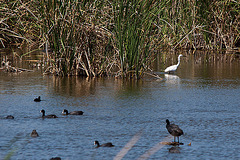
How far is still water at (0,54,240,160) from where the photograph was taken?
18.8ft

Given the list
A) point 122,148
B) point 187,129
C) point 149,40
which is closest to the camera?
point 122,148

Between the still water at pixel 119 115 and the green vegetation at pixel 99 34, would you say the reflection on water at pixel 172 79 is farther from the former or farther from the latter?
the green vegetation at pixel 99 34

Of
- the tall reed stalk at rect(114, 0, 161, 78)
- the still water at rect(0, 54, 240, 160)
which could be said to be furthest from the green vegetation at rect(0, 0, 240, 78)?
the still water at rect(0, 54, 240, 160)

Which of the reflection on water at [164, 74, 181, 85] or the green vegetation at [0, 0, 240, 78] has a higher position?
the green vegetation at [0, 0, 240, 78]

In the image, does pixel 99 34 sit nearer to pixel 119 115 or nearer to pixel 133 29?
pixel 133 29

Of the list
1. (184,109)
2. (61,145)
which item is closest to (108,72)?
(184,109)

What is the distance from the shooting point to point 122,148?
19.1 ft

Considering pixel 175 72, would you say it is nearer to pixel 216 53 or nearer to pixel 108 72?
pixel 108 72

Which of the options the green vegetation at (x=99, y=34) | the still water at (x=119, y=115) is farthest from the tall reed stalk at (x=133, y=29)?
the still water at (x=119, y=115)

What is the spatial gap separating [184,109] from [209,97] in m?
1.33

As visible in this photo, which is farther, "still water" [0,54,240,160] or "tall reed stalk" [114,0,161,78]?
"tall reed stalk" [114,0,161,78]

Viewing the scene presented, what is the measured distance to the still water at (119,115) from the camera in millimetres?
5734

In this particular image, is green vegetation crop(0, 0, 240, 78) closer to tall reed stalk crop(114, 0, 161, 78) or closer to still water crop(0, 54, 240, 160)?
tall reed stalk crop(114, 0, 161, 78)

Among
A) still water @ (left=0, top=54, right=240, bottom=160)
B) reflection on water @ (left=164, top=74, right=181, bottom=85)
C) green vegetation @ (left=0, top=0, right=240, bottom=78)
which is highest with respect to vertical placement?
green vegetation @ (left=0, top=0, right=240, bottom=78)
